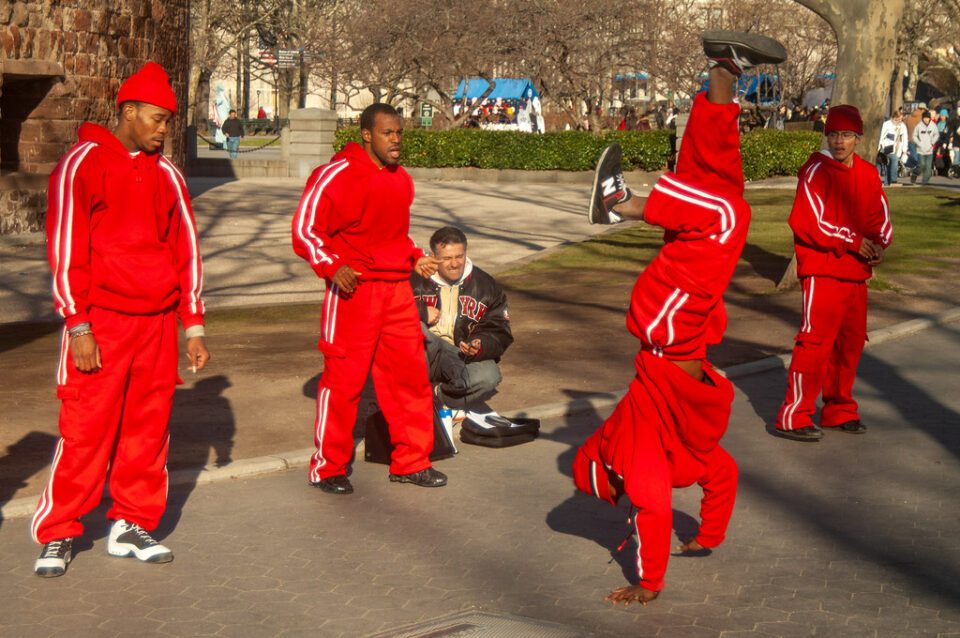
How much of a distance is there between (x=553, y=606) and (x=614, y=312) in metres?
8.39

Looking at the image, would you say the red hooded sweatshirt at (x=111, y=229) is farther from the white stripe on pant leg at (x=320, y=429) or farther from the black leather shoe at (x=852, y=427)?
the black leather shoe at (x=852, y=427)

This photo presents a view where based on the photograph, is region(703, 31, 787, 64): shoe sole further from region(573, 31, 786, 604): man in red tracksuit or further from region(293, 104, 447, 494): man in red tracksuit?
region(293, 104, 447, 494): man in red tracksuit

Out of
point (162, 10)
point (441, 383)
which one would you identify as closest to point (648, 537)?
point (441, 383)

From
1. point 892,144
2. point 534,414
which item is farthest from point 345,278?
point 892,144

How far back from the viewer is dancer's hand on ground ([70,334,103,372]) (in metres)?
5.55

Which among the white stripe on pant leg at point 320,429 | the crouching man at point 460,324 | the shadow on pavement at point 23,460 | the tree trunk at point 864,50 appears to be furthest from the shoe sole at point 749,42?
Answer: the tree trunk at point 864,50

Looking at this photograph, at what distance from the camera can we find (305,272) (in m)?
17.2

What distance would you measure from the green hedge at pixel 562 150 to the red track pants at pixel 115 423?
28.5 meters

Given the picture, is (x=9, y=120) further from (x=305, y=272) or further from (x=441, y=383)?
(x=441, y=383)

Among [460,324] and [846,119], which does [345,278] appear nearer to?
[460,324]

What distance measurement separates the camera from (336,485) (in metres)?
7.21

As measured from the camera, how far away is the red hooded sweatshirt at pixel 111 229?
5531mm

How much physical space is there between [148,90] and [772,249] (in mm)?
14897

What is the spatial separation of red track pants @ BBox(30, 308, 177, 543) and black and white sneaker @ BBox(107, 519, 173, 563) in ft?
0.17
